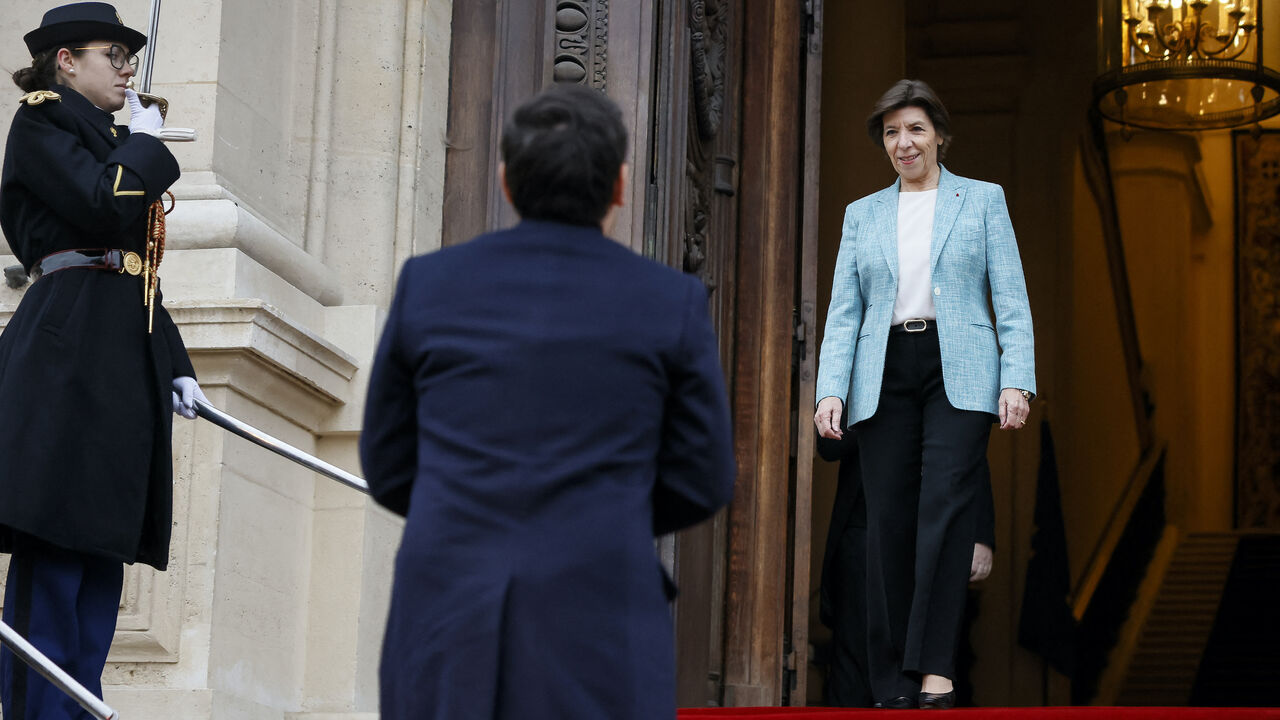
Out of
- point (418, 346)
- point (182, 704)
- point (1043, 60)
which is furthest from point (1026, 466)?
point (418, 346)

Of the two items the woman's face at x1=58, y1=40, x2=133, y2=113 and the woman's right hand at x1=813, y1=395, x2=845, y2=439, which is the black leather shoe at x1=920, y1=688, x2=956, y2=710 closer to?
the woman's right hand at x1=813, y1=395, x2=845, y2=439

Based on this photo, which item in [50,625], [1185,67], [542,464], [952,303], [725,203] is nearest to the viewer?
[542,464]

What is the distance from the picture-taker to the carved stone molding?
6.62m

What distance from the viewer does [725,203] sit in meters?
7.81

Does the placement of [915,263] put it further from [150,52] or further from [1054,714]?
[150,52]

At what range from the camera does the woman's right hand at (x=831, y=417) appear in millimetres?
5680

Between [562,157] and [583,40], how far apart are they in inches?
152

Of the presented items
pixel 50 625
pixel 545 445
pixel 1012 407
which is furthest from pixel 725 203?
pixel 545 445

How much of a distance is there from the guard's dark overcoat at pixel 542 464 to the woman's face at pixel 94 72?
203 centimetres

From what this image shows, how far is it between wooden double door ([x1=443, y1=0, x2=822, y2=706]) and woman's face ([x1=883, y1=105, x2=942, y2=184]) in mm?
1025

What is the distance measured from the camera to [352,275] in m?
6.58

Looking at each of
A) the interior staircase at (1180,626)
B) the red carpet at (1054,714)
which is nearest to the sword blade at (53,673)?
the red carpet at (1054,714)

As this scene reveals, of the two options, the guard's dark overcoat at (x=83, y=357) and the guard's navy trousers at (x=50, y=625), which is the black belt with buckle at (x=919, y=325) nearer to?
the guard's dark overcoat at (x=83, y=357)

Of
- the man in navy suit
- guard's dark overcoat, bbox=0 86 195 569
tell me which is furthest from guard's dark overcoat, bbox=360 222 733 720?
guard's dark overcoat, bbox=0 86 195 569
